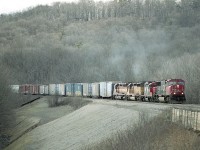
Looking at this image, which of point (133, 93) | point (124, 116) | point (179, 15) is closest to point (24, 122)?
point (133, 93)

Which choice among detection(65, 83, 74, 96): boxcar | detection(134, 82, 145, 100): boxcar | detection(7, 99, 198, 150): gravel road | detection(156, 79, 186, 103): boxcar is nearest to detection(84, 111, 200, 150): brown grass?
detection(7, 99, 198, 150): gravel road

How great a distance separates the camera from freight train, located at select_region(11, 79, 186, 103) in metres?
41.3

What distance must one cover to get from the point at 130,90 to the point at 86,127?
15.8m

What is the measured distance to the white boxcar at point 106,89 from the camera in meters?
63.5

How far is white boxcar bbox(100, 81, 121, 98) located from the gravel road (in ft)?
40.0

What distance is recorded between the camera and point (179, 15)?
15788cm

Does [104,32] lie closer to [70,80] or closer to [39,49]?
[39,49]

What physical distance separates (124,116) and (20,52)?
364 ft

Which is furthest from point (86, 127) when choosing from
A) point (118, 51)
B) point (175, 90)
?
point (118, 51)

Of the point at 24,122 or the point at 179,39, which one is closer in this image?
the point at 24,122

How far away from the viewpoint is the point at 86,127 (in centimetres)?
4038

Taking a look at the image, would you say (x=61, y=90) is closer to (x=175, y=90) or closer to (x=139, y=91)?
(x=139, y=91)

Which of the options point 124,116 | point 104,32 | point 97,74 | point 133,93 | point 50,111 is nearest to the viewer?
point 124,116

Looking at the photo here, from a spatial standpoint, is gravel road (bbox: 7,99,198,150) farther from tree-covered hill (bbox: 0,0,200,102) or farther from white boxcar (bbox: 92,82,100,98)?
tree-covered hill (bbox: 0,0,200,102)
